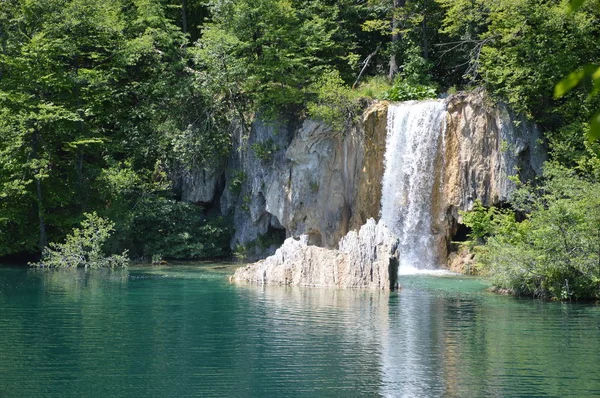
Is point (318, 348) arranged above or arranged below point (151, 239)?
below

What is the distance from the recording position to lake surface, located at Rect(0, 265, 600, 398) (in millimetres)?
12172

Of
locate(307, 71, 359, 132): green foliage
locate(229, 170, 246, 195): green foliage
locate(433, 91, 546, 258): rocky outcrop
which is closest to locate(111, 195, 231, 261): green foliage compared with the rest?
locate(229, 170, 246, 195): green foliage

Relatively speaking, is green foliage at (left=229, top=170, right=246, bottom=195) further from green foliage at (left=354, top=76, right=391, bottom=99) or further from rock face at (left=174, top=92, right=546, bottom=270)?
green foliage at (left=354, top=76, right=391, bottom=99)

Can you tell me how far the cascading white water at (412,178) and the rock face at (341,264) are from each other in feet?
18.1

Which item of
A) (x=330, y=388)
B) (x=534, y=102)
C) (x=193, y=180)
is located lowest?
(x=330, y=388)

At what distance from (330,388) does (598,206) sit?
12.4 meters

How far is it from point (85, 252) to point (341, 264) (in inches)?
500

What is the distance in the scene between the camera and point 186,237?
115 feet

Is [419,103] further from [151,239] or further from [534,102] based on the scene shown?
[151,239]

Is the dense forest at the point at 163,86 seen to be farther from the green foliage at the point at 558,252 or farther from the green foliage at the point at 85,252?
the green foliage at the point at 558,252

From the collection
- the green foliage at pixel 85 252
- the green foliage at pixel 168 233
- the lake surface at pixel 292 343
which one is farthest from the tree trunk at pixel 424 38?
the green foliage at pixel 85 252

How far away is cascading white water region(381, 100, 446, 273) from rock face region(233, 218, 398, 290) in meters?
5.53

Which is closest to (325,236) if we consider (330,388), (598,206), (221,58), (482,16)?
(221,58)

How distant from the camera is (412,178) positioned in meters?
31.5
